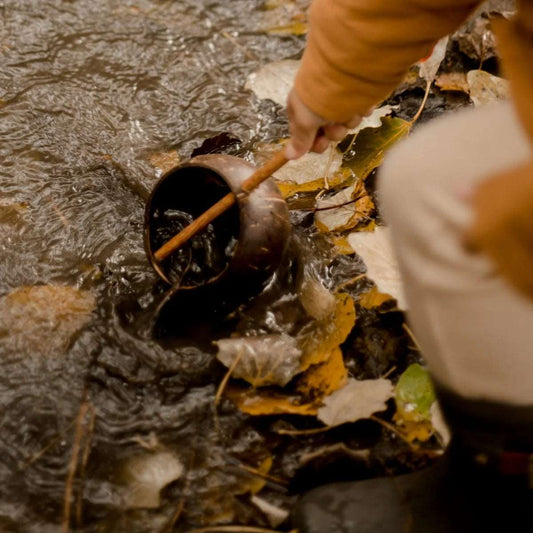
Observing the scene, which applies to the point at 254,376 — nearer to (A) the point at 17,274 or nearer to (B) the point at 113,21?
(A) the point at 17,274

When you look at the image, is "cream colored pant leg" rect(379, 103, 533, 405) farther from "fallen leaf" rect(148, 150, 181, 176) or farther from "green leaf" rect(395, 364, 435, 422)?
"fallen leaf" rect(148, 150, 181, 176)

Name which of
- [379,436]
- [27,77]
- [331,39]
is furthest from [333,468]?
[27,77]

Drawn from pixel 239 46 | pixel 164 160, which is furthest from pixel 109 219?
pixel 239 46

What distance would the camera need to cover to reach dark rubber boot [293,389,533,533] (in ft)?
3.02

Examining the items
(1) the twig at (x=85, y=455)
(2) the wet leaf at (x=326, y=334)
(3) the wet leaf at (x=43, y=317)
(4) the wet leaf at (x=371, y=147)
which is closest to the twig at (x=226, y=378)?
(2) the wet leaf at (x=326, y=334)

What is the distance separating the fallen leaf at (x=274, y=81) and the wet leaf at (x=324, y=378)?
3.01 ft

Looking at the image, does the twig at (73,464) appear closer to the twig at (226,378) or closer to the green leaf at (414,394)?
the twig at (226,378)

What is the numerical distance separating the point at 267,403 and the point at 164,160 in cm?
85

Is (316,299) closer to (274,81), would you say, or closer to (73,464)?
(73,464)

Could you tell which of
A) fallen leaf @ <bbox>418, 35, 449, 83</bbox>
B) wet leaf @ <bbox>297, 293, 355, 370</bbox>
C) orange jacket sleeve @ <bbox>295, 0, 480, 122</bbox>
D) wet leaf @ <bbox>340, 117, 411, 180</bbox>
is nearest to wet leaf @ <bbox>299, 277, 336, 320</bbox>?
wet leaf @ <bbox>297, 293, 355, 370</bbox>

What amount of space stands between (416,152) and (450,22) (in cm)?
31

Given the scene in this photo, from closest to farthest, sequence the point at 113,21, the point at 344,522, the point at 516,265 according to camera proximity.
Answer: the point at 516,265 < the point at 344,522 < the point at 113,21

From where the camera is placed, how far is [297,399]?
1355 millimetres

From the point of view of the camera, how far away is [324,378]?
1368mm
